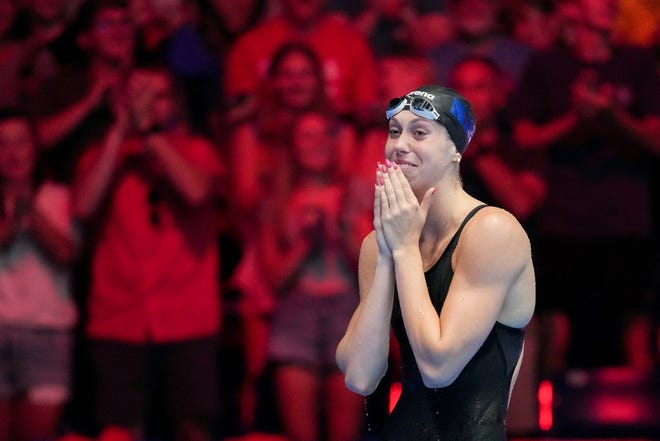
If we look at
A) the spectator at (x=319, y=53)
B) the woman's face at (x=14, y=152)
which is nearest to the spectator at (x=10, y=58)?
the woman's face at (x=14, y=152)

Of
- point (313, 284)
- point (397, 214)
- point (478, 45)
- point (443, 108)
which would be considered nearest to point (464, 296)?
point (397, 214)

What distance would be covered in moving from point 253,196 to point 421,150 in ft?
8.09

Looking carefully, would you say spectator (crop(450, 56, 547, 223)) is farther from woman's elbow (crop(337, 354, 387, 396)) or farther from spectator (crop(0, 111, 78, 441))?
woman's elbow (crop(337, 354, 387, 396))

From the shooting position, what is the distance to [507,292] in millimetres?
2885

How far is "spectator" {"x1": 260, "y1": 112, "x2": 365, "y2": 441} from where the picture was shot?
16.4 ft

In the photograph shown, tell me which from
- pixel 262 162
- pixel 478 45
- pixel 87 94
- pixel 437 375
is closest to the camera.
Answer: pixel 437 375

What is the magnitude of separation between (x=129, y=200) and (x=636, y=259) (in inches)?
100

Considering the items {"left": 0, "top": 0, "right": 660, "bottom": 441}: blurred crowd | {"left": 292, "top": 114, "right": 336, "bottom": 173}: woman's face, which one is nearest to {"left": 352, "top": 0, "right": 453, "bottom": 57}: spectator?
{"left": 0, "top": 0, "right": 660, "bottom": 441}: blurred crowd

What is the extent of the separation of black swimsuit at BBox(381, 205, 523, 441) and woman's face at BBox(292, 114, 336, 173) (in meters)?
2.23

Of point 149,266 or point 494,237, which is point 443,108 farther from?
point 149,266

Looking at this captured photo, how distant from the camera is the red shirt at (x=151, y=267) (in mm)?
5121

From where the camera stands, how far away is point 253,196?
17.4 feet

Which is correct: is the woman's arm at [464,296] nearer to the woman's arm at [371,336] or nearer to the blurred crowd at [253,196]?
the woman's arm at [371,336]

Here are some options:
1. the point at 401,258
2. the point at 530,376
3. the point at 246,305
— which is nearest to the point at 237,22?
the point at 246,305
